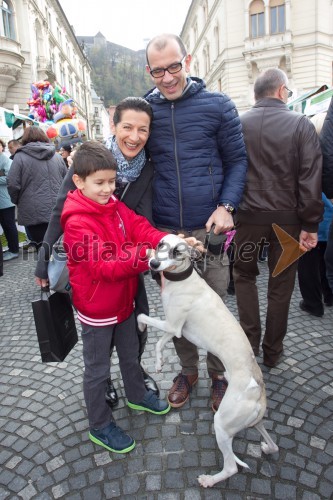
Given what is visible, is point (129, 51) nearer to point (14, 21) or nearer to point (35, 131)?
point (14, 21)

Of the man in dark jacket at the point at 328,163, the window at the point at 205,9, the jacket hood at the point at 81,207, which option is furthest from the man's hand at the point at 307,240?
the window at the point at 205,9

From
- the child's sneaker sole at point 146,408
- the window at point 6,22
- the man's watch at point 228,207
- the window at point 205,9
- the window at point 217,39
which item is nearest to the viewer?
the man's watch at point 228,207

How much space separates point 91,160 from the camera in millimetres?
2162

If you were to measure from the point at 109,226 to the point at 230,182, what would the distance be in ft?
3.29

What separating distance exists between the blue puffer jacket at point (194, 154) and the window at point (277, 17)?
104ft

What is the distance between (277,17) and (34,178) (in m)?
30.4

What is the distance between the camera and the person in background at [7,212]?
736 centimetres

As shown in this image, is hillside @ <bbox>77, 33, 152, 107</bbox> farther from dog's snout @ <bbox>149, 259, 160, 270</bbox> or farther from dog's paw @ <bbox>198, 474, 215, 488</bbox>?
dog's paw @ <bbox>198, 474, 215, 488</bbox>

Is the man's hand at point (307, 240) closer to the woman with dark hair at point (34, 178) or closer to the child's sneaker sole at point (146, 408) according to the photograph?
the child's sneaker sole at point (146, 408)

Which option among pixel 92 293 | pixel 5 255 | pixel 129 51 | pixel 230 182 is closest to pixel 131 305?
pixel 92 293

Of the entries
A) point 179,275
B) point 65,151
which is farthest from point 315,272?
point 65,151

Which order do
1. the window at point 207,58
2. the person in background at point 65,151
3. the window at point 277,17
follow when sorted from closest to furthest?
the person in background at point 65,151, the window at point 277,17, the window at point 207,58

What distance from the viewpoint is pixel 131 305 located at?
2557 millimetres

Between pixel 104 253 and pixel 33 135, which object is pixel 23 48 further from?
pixel 104 253
